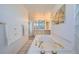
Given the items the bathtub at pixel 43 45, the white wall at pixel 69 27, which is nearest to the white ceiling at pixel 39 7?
the white wall at pixel 69 27

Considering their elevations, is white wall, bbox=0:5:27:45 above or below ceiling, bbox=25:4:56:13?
below

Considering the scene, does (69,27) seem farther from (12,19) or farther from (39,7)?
(12,19)

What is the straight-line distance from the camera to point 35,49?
107cm

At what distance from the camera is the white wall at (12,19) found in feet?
3.35

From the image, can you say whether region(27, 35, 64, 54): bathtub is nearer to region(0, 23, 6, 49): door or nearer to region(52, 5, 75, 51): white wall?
region(52, 5, 75, 51): white wall

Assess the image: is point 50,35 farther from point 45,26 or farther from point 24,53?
point 24,53

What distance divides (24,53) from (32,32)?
22cm

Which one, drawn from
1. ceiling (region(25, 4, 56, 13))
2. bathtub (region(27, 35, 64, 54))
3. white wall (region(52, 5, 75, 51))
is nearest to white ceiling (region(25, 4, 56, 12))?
ceiling (region(25, 4, 56, 13))

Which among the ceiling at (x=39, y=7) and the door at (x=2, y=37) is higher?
the ceiling at (x=39, y=7)

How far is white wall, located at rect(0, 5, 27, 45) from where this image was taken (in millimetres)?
1022

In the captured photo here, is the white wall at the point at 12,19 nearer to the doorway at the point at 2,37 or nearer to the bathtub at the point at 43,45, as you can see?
the doorway at the point at 2,37

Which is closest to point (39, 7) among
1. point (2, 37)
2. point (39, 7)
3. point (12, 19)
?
point (39, 7)

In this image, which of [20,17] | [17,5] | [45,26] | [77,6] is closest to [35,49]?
[45,26]

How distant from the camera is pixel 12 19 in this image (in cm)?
106
